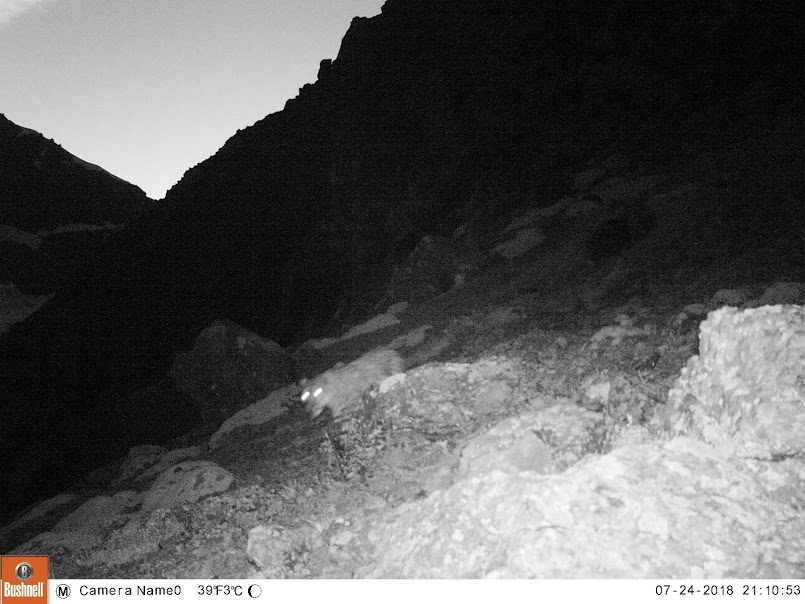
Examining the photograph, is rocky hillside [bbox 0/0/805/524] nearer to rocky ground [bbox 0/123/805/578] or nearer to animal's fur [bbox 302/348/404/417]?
rocky ground [bbox 0/123/805/578]

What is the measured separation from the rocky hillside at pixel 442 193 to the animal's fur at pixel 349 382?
4964 millimetres

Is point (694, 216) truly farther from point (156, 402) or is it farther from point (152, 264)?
point (152, 264)

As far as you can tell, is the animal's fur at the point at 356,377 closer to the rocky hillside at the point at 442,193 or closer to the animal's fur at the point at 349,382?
the animal's fur at the point at 349,382

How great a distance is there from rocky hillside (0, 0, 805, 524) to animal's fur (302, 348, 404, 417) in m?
4.96

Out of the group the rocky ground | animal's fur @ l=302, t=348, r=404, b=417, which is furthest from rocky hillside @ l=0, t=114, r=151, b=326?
animal's fur @ l=302, t=348, r=404, b=417

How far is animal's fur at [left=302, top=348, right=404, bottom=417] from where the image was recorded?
9.04 m

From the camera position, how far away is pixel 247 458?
8719mm

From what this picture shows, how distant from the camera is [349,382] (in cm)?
967

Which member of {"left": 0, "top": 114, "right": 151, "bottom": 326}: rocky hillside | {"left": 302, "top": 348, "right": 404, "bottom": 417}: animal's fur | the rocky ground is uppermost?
{"left": 0, "top": 114, "right": 151, "bottom": 326}: rocky hillside

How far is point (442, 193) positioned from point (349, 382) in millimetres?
15142
